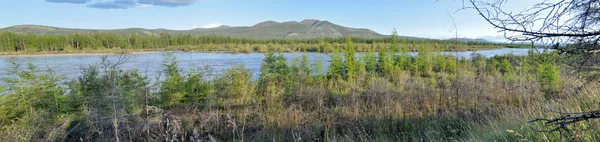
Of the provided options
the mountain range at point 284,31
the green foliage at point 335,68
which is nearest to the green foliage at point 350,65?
the green foliage at point 335,68

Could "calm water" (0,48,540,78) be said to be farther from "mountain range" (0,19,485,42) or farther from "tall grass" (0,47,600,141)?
"mountain range" (0,19,485,42)

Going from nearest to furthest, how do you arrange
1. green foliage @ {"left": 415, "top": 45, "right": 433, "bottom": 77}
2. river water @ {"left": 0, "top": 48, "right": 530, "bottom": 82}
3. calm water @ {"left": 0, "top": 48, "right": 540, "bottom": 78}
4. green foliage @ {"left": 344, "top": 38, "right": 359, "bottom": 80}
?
river water @ {"left": 0, "top": 48, "right": 530, "bottom": 82} → calm water @ {"left": 0, "top": 48, "right": 540, "bottom": 78} → green foliage @ {"left": 344, "top": 38, "right": 359, "bottom": 80} → green foliage @ {"left": 415, "top": 45, "right": 433, "bottom": 77}

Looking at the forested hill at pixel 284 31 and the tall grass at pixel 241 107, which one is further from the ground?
the forested hill at pixel 284 31

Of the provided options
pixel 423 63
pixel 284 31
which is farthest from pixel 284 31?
pixel 423 63

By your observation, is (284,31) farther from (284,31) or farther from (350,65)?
(350,65)

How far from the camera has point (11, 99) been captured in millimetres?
5867

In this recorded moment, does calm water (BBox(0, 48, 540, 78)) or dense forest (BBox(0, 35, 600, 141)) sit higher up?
calm water (BBox(0, 48, 540, 78))

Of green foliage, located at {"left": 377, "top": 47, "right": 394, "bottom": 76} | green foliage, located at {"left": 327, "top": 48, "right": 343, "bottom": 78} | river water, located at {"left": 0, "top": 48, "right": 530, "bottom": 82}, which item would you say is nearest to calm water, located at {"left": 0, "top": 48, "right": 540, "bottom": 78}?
river water, located at {"left": 0, "top": 48, "right": 530, "bottom": 82}

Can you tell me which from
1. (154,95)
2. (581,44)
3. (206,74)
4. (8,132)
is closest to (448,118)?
(581,44)

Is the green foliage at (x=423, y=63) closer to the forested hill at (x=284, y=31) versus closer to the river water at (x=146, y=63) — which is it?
the river water at (x=146, y=63)

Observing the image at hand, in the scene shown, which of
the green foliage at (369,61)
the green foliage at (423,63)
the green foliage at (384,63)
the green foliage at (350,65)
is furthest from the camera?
the green foliage at (423,63)

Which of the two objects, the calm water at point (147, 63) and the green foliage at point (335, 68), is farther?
the green foliage at point (335, 68)

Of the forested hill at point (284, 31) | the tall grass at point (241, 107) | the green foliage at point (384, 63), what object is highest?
the forested hill at point (284, 31)

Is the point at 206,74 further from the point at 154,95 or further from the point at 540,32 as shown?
the point at 540,32
